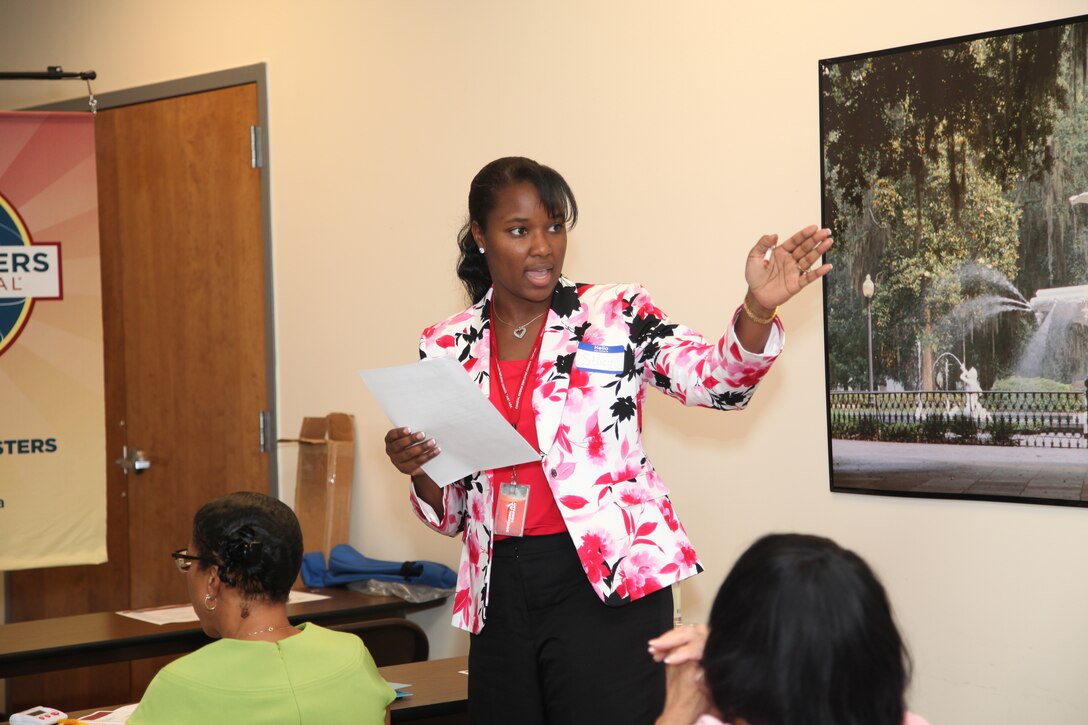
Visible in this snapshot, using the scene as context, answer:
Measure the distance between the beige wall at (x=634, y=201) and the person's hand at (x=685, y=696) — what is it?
1.75 m

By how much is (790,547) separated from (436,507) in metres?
1.21

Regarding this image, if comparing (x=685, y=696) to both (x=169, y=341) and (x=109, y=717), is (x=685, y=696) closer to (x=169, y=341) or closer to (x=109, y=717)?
(x=109, y=717)

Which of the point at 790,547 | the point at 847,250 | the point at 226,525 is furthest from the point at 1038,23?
the point at 226,525

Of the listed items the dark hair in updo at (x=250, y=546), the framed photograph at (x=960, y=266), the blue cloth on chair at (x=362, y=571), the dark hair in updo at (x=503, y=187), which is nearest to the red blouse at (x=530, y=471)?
the dark hair in updo at (x=503, y=187)

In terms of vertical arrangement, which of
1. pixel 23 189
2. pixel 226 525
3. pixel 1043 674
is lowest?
pixel 1043 674

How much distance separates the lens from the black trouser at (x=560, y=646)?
2.12 m

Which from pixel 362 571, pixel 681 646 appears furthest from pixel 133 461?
pixel 681 646

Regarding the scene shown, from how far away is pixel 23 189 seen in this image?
4.62 meters

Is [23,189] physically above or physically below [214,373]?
above

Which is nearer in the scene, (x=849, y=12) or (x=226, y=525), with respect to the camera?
(x=226, y=525)

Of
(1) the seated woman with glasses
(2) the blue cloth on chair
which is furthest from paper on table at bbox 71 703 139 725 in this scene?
(2) the blue cloth on chair

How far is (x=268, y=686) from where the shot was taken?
1.96 metres

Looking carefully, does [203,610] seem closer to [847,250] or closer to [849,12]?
[847,250]

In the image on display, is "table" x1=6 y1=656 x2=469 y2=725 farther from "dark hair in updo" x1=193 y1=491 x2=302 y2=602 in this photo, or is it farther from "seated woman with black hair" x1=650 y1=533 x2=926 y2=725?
"seated woman with black hair" x1=650 y1=533 x2=926 y2=725
